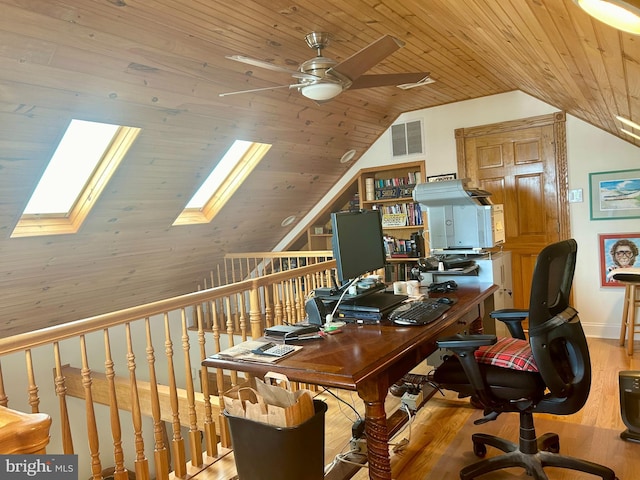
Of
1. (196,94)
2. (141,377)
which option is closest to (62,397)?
(196,94)

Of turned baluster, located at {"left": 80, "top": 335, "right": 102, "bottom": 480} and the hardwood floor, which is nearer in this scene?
turned baluster, located at {"left": 80, "top": 335, "right": 102, "bottom": 480}

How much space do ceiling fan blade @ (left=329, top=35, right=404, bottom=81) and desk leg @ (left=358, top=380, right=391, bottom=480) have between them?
1594 millimetres

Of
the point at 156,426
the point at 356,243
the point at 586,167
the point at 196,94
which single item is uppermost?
the point at 196,94

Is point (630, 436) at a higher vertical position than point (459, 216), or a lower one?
lower

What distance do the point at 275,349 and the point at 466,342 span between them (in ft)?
2.59

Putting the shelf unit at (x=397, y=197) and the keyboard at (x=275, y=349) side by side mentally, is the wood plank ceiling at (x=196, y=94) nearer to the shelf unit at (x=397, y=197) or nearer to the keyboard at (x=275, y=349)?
the shelf unit at (x=397, y=197)

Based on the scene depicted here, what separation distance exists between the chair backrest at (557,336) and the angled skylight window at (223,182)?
327 cm

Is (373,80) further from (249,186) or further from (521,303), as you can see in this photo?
(521,303)

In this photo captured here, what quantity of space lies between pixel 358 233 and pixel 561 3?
4.25ft

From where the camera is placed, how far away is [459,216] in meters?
3.60

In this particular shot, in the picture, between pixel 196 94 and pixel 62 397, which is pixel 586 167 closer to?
pixel 196 94

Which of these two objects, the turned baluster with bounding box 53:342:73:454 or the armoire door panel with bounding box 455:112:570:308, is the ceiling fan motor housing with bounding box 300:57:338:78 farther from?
the armoire door panel with bounding box 455:112:570:308

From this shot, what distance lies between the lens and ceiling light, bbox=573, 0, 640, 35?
0.76 metres

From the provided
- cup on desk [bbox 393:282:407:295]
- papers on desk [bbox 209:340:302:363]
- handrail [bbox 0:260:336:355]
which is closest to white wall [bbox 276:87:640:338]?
cup on desk [bbox 393:282:407:295]
